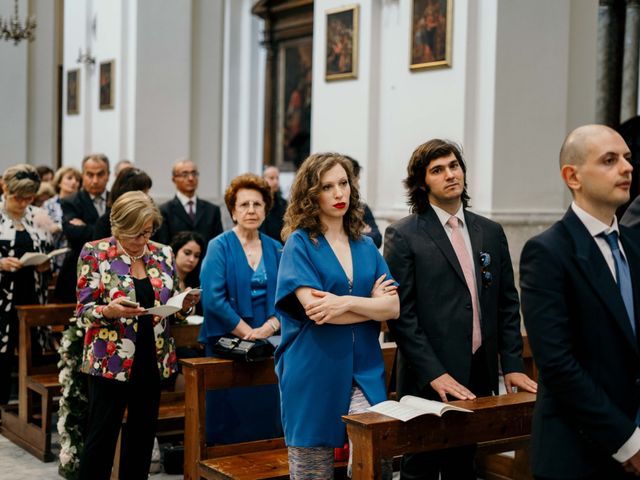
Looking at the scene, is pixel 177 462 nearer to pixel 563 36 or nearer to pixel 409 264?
pixel 409 264

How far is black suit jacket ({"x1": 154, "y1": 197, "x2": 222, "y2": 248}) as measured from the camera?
8.39 m

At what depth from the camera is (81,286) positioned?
5105mm

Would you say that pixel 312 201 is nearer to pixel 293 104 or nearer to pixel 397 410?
pixel 397 410

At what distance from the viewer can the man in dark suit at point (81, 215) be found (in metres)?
8.02

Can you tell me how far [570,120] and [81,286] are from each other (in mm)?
5699

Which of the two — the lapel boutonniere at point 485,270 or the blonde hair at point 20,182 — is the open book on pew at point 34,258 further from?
the lapel boutonniere at point 485,270

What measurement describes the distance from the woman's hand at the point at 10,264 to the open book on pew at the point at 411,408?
4.13 m

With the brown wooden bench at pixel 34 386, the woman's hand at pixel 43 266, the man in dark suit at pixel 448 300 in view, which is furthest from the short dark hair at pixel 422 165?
the woman's hand at pixel 43 266

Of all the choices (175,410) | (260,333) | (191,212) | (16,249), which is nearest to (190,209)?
(191,212)

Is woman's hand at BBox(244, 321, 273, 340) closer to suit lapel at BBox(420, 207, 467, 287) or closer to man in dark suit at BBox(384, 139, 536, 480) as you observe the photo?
man in dark suit at BBox(384, 139, 536, 480)

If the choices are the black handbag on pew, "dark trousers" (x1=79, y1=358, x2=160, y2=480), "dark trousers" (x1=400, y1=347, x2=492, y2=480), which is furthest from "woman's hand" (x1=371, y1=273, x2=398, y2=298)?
"dark trousers" (x1=79, y1=358, x2=160, y2=480)

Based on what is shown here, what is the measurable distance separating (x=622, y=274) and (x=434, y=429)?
42.8 inches

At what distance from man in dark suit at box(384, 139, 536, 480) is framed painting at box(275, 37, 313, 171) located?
11175 mm

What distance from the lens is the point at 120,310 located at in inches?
194
